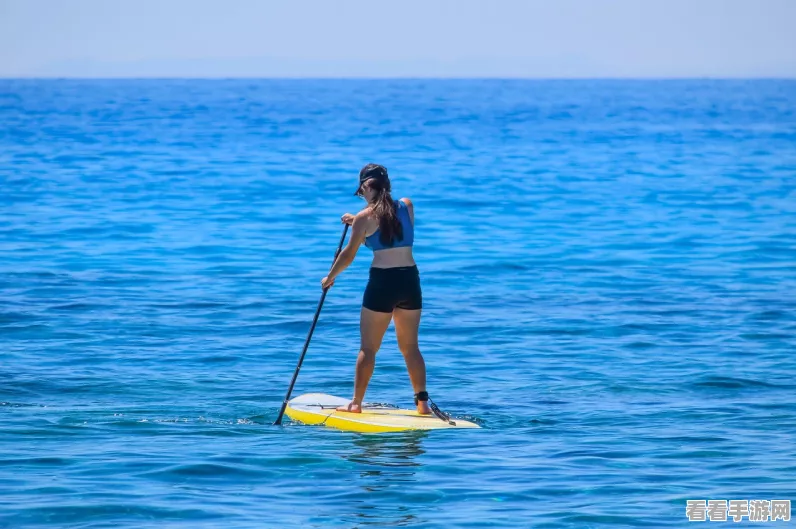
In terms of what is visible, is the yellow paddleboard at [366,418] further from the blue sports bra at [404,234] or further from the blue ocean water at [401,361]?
the blue sports bra at [404,234]

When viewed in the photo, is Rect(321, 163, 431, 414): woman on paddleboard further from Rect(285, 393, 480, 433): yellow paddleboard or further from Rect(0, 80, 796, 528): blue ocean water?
Rect(0, 80, 796, 528): blue ocean water

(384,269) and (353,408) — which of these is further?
(353,408)

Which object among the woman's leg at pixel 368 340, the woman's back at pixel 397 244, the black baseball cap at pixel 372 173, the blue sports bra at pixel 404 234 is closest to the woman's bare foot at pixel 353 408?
the woman's leg at pixel 368 340

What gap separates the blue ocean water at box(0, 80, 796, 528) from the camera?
7.69 metres

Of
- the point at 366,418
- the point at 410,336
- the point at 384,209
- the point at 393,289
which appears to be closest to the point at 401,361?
the point at 366,418

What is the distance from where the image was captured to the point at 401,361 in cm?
1268

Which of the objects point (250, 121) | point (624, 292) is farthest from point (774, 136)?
point (624, 292)

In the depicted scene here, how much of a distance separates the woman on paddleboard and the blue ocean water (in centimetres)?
61

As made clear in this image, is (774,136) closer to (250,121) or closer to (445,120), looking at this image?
(445,120)

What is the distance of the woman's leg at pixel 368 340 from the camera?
29.9ft

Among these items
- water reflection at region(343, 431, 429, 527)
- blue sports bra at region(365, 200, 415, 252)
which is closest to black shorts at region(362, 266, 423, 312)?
blue sports bra at region(365, 200, 415, 252)

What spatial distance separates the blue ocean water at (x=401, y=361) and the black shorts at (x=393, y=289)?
986 millimetres

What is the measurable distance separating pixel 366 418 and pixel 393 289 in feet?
3.47

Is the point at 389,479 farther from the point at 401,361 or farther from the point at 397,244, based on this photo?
the point at 401,361
